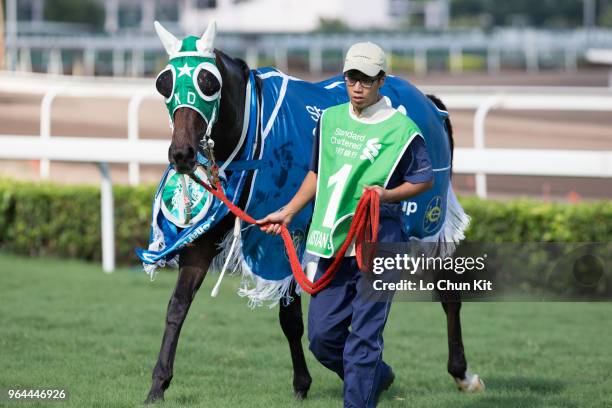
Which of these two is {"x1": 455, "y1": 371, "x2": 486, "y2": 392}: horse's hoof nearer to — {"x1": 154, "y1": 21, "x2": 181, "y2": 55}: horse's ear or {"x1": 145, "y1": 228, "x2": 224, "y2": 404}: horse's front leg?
{"x1": 145, "y1": 228, "x2": 224, "y2": 404}: horse's front leg

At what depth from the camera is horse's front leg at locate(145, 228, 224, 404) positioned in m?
5.43

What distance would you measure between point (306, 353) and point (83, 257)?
151 inches

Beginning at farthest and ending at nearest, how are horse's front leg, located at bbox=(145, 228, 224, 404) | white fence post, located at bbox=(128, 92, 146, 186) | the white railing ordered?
white fence post, located at bbox=(128, 92, 146, 186) → the white railing → horse's front leg, located at bbox=(145, 228, 224, 404)

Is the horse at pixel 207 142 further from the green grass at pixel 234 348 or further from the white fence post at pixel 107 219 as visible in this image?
the white fence post at pixel 107 219

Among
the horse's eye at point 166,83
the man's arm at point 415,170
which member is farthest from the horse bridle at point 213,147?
the man's arm at point 415,170

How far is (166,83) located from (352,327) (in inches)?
53.3

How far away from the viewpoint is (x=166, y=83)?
5129mm

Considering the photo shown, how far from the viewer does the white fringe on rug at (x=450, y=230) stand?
642 centimetres

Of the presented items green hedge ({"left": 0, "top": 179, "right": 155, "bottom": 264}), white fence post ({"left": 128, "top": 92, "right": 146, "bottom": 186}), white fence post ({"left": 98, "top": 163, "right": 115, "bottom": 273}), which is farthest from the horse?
white fence post ({"left": 128, "top": 92, "right": 146, "bottom": 186})

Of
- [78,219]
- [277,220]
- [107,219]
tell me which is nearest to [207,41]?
[277,220]

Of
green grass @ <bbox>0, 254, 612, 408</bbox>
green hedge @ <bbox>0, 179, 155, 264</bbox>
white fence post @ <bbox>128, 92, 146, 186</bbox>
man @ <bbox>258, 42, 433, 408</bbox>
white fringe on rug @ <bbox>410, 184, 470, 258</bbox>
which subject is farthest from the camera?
white fence post @ <bbox>128, 92, 146, 186</bbox>

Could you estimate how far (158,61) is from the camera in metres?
39.9

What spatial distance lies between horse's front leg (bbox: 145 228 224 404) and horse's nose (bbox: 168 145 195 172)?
702 mm

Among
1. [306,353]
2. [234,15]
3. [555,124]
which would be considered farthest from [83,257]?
[234,15]
